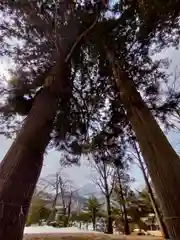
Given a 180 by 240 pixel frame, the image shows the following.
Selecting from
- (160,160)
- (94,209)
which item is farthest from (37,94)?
(94,209)

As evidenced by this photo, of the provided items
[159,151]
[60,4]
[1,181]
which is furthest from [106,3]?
[1,181]

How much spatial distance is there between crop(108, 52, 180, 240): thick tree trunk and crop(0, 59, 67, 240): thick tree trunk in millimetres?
1063

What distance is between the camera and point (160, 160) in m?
1.88

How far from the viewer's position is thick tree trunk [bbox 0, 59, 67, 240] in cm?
179

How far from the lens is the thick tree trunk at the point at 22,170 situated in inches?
70.5

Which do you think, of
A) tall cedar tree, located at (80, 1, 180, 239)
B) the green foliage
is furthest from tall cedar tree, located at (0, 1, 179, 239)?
the green foliage

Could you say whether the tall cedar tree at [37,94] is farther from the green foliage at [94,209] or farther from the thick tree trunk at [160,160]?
the green foliage at [94,209]

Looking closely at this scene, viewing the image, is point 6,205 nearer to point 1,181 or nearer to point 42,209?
point 1,181

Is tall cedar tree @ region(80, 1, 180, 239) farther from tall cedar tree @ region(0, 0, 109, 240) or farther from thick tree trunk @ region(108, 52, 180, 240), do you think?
tall cedar tree @ region(0, 0, 109, 240)

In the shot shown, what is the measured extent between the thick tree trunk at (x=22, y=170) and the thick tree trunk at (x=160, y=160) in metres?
1.06

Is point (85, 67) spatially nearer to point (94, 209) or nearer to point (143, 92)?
point (143, 92)

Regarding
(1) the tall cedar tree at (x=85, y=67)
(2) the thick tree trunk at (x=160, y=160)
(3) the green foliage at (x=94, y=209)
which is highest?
(3) the green foliage at (x=94, y=209)

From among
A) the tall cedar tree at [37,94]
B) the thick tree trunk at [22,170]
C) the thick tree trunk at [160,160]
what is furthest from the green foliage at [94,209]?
the thick tree trunk at [160,160]

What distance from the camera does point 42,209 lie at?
15.2 meters
